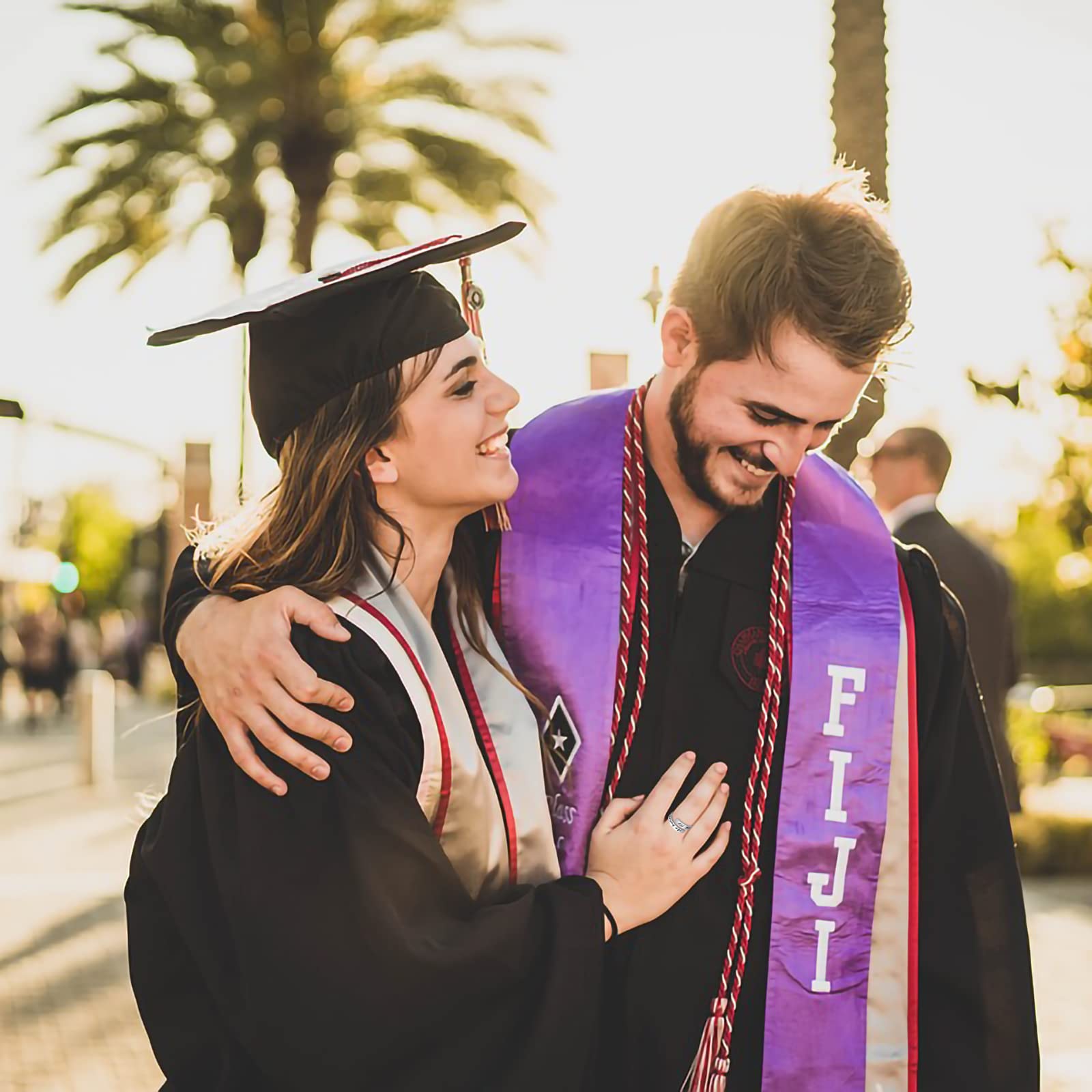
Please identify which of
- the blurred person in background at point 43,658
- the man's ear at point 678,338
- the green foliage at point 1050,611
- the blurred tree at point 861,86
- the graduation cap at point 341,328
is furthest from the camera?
the green foliage at point 1050,611

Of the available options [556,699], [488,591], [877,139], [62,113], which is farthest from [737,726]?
[62,113]

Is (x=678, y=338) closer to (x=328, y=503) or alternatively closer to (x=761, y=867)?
(x=328, y=503)

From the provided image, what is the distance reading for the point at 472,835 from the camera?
6.84 ft

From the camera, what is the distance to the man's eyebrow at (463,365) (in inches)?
89.4

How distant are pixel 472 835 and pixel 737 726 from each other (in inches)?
20.5

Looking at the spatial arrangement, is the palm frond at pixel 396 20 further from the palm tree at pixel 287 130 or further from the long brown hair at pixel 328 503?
the long brown hair at pixel 328 503

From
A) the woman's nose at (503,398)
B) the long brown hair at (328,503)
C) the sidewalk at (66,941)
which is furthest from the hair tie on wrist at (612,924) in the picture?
the sidewalk at (66,941)

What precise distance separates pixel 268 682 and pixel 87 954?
20.9 feet

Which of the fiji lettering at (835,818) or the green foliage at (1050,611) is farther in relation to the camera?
the green foliage at (1050,611)

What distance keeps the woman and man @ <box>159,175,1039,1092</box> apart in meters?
0.11

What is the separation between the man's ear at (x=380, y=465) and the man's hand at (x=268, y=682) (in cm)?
27

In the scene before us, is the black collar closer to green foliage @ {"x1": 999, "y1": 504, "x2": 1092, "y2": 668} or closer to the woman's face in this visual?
the woman's face

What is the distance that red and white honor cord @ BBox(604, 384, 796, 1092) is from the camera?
2232 mm

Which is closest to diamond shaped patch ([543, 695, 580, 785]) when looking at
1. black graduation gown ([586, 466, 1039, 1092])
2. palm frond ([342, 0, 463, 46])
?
black graduation gown ([586, 466, 1039, 1092])
